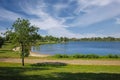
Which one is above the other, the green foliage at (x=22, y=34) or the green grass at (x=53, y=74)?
the green foliage at (x=22, y=34)

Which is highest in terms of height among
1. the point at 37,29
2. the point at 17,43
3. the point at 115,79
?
the point at 37,29

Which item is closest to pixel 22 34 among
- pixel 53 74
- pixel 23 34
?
pixel 23 34

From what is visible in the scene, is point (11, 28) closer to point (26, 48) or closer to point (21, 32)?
point (21, 32)

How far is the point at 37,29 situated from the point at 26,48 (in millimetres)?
3087

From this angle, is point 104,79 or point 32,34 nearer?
point 104,79

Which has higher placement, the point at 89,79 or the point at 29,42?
the point at 29,42

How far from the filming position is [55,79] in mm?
10969

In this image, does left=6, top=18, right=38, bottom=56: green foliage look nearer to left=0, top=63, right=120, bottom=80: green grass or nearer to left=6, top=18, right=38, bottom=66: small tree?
left=6, top=18, right=38, bottom=66: small tree

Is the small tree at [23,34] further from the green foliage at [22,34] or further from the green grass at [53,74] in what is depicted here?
the green grass at [53,74]

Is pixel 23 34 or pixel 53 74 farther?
pixel 23 34

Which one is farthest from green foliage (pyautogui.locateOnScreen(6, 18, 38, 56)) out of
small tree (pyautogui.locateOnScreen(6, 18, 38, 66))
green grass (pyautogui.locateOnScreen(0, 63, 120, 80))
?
green grass (pyautogui.locateOnScreen(0, 63, 120, 80))

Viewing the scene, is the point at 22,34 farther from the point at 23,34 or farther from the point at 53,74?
the point at 53,74

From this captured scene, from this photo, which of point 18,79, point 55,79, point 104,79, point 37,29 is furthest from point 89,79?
point 37,29

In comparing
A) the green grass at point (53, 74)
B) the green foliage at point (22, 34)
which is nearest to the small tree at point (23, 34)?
the green foliage at point (22, 34)
